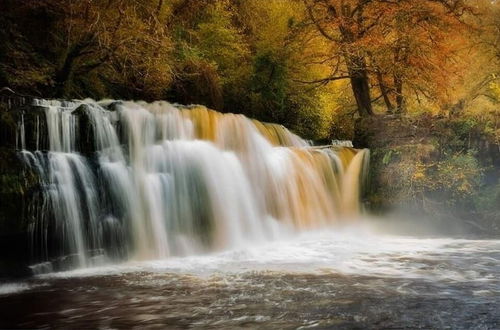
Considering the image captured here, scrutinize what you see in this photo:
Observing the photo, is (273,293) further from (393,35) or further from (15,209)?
(393,35)

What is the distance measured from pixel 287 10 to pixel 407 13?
16.5 feet

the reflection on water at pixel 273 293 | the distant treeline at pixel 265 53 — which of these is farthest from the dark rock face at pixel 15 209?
the distant treeline at pixel 265 53

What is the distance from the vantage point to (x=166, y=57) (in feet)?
44.7

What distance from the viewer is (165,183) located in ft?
31.5

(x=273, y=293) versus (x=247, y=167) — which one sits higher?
(x=247, y=167)

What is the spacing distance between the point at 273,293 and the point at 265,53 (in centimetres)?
1244

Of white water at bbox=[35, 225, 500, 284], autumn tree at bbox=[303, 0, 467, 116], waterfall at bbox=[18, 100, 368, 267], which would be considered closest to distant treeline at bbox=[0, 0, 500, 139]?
autumn tree at bbox=[303, 0, 467, 116]

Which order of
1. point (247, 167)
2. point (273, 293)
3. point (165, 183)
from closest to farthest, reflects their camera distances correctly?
point (273, 293) → point (165, 183) → point (247, 167)

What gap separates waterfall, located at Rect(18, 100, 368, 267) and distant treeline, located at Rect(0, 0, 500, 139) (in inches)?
78.3

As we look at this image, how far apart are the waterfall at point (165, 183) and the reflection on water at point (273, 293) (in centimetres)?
72

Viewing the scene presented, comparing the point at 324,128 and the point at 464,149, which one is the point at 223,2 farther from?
the point at 464,149

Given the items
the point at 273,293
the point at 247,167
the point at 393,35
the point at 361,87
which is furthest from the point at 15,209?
the point at 361,87

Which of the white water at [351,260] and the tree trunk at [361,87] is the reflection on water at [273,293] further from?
the tree trunk at [361,87]

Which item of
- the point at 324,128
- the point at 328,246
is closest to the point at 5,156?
the point at 328,246
